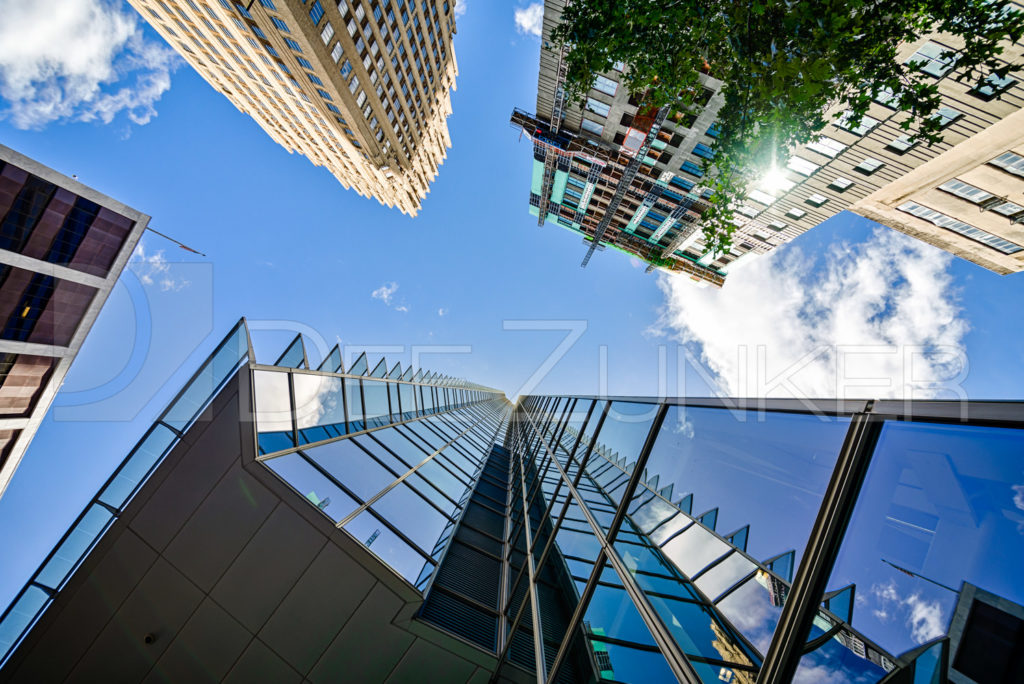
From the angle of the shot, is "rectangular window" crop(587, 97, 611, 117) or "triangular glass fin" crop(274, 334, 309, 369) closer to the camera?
"triangular glass fin" crop(274, 334, 309, 369)

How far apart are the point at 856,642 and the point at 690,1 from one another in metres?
9.63

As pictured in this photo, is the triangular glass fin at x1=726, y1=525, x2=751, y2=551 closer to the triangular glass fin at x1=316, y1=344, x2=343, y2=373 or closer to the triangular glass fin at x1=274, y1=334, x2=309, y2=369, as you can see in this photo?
the triangular glass fin at x1=274, y1=334, x2=309, y2=369

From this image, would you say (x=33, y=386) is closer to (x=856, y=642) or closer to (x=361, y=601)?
(x=361, y=601)

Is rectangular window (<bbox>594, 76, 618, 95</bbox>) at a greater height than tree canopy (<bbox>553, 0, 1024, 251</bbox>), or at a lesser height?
greater

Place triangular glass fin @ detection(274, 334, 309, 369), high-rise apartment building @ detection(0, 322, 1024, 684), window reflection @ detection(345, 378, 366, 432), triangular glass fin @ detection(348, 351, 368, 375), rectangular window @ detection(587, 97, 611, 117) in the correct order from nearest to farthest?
high-rise apartment building @ detection(0, 322, 1024, 684) < triangular glass fin @ detection(274, 334, 309, 369) < window reflection @ detection(345, 378, 366, 432) < triangular glass fin @ detection(348, 351, 368, 375) < rectangular window @ detection(587, 97, 611, 117)

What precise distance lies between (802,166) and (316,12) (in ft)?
133

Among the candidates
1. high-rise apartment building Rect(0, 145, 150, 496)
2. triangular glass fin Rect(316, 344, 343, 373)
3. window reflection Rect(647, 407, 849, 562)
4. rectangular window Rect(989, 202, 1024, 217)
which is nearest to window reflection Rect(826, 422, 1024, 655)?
window reflection Rect(647, 407, 849, 562)

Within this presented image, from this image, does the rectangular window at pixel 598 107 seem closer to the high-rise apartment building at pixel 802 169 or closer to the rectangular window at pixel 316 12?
the high-rise apartment building at pixel 802 169

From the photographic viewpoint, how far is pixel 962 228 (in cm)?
1897

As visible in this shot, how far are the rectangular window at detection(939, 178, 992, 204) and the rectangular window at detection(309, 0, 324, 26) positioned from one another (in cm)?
4576

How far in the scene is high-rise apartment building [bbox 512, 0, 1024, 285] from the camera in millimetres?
14880

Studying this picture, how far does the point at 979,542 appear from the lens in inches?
81.9

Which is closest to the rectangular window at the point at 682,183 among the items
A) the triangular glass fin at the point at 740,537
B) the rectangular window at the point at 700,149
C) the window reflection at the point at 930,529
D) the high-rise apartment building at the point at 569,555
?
the rectangular window at the point at 700,149

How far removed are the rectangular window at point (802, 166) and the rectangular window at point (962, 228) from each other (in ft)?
15.8
